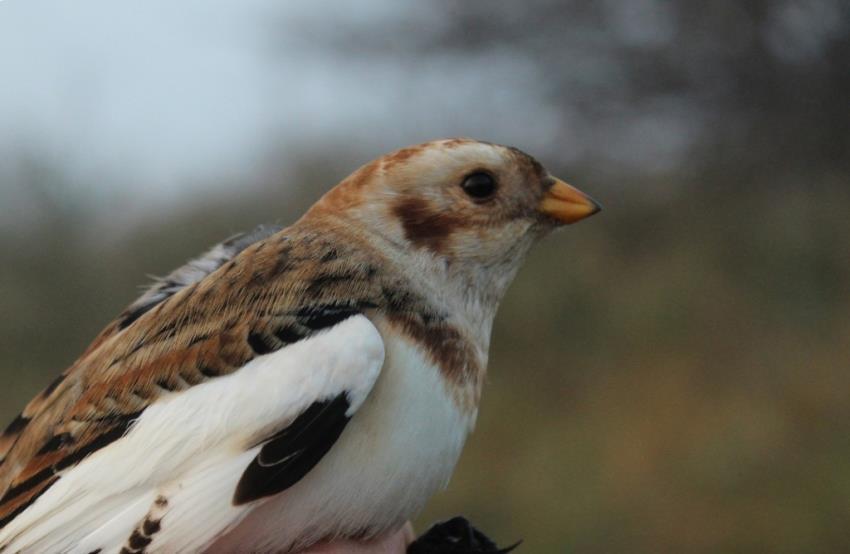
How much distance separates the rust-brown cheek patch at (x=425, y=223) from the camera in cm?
145

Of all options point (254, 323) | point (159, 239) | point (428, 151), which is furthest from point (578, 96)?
point (254, 323)

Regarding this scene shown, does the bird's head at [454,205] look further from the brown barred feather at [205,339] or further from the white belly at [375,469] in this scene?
the white belly at [375,469]

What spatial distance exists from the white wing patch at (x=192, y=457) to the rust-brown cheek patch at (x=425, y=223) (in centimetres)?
27

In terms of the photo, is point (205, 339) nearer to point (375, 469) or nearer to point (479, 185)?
point (375, 469)

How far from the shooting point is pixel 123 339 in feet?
4.34

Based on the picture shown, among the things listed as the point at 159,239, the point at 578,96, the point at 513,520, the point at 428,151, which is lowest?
the point at 513,520

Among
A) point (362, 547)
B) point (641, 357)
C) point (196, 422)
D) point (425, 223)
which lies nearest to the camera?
point (196, 422)

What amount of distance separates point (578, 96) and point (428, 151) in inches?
151

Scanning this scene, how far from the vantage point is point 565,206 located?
5.01 ft

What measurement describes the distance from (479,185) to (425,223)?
10 centimetres

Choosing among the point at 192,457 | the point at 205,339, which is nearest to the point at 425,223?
the point at 205,339

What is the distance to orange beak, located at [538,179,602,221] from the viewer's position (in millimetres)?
1527

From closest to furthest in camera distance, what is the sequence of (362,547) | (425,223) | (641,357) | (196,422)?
(196,422), (362,547), (425,223), (641,357)

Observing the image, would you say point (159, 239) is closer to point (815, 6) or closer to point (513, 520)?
point (513, 520)
